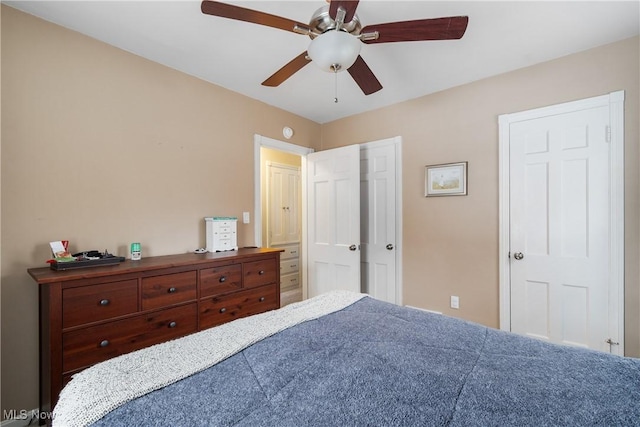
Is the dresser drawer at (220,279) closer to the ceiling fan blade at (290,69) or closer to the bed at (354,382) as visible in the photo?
the bed at (354,382)

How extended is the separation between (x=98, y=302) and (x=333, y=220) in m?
2.34

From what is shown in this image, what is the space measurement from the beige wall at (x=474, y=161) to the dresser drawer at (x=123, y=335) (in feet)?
7.28

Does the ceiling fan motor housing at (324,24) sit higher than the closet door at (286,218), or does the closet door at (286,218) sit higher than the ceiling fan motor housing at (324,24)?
the ceiling fan motor housing at (324,24)

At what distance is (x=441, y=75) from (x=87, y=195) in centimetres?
300

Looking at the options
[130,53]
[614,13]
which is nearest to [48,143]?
[130,53]

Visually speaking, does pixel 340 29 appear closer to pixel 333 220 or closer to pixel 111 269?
pixel 111 269

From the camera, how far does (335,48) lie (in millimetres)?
1464

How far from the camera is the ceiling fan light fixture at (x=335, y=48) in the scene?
145cm

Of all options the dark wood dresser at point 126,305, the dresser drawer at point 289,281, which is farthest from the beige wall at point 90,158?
the dresser drawer at point 289,281

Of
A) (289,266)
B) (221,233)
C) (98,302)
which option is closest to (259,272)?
(221,233)

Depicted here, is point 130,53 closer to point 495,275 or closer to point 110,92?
point 110,92

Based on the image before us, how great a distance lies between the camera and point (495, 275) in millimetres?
2592

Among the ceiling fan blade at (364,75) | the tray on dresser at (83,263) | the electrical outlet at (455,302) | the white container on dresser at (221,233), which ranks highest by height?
the ceiling fan blade at (364,75)

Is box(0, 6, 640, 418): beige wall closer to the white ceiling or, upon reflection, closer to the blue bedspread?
the white ceiling
